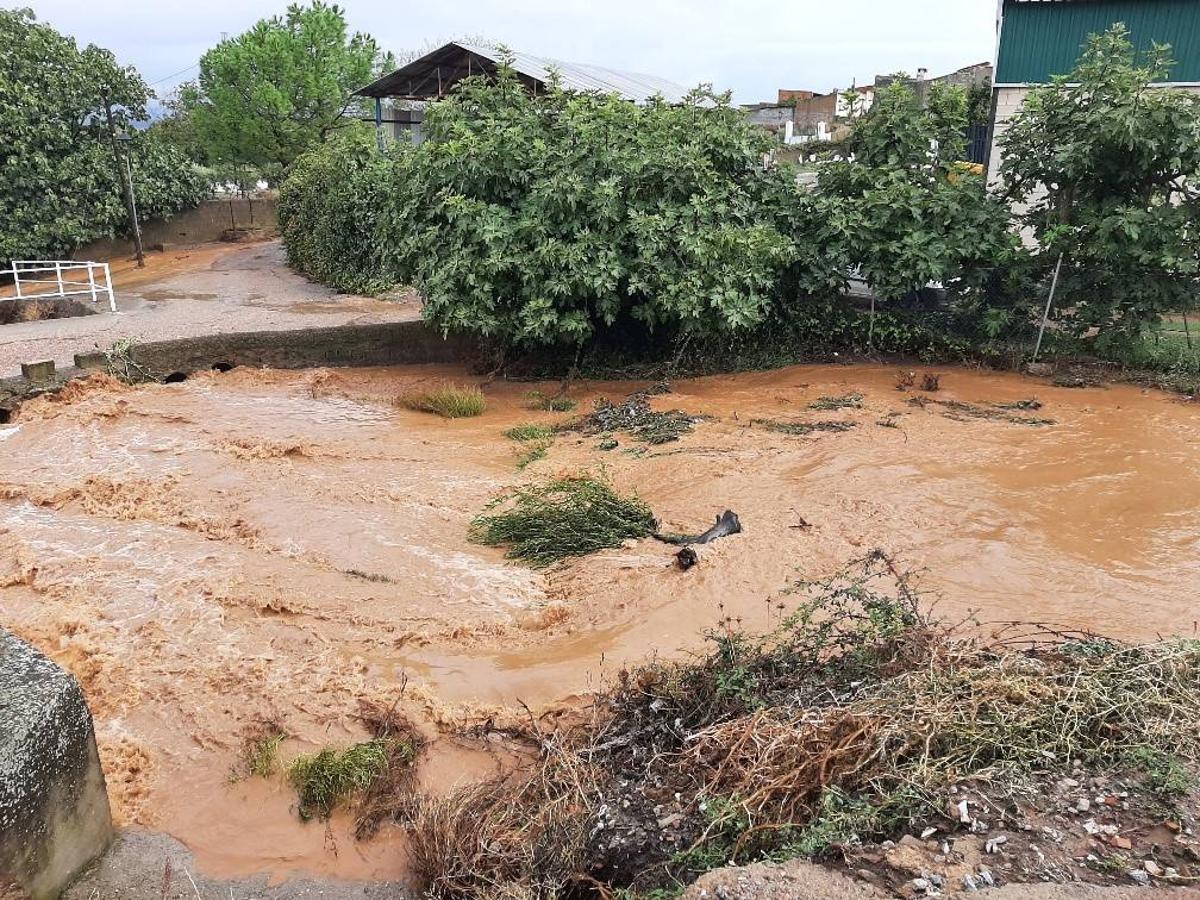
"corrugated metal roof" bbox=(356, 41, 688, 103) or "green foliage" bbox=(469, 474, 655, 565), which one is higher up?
"corrugated metal roof" bbox=(356, 41, 688, 103)

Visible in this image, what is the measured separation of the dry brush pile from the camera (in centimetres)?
329

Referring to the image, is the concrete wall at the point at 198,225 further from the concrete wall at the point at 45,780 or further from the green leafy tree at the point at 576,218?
the concrete wall at the point at 45,780

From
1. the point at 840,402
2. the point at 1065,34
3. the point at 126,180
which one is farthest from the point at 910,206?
the point at 126,180

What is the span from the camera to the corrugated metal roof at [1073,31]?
13.3 m

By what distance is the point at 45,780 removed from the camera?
3.48 m

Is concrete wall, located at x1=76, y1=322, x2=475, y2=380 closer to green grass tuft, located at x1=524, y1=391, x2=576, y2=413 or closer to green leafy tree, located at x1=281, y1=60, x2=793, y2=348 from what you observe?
green leafy tree, located at x1=281, y1=60, x2=793, y2=348

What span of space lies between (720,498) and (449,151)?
5.54 m

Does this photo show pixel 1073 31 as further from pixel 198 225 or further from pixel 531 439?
pixel 198 225

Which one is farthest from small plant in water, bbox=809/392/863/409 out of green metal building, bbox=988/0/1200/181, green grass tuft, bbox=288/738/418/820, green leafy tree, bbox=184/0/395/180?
green leafy tree, bbox=184/0/395/180

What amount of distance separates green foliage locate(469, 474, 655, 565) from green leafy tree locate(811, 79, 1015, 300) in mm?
5640

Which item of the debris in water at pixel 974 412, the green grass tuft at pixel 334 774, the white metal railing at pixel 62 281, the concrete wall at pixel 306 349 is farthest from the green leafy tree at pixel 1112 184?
the white metal railing at pixel 62 281

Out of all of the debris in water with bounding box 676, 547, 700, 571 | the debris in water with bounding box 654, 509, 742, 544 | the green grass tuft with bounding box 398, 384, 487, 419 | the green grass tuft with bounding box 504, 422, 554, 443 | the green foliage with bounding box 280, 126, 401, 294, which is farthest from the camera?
the green foliage with bounding box 280, 126, 401, 294

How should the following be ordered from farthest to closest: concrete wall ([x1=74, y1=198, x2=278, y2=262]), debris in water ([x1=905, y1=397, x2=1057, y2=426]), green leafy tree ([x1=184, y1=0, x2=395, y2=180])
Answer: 1. green leafy tree ([x1=184, y1=0, x2=395, y2=180])
2. concrete wall ([x1=74, y1=198, x2=278, y2=262])
3. debris in water ([x1=905, y1=397, x2=1057, y2=426])

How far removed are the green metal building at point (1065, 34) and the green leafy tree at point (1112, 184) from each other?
314cm
